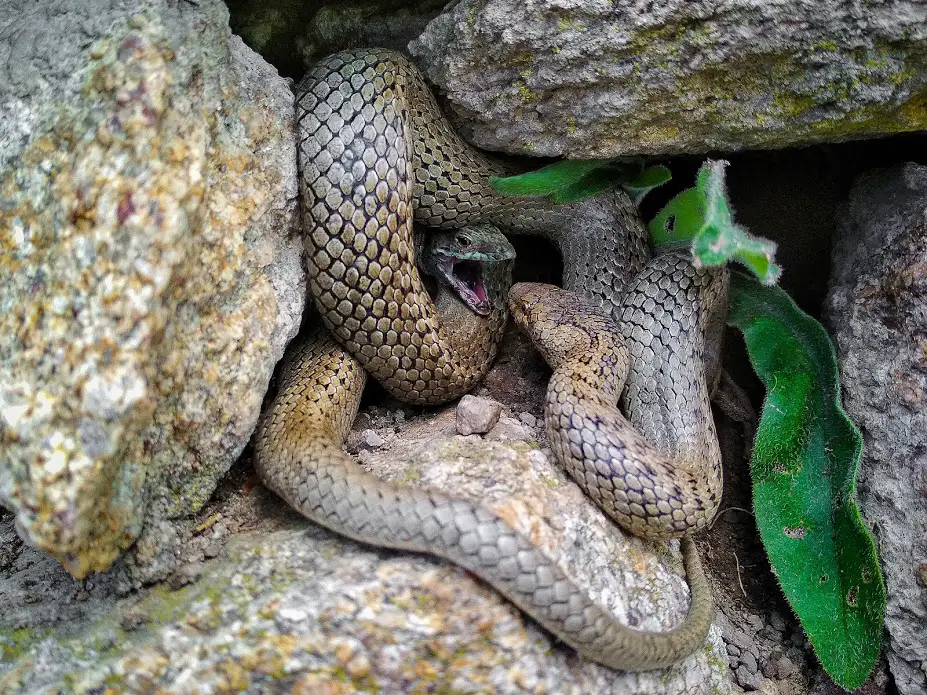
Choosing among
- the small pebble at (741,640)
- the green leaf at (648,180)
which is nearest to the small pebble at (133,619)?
the small pebble at (741,640)

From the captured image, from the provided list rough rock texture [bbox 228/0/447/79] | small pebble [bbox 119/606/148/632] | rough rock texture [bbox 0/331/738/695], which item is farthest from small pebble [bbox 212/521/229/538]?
rough rock texture [bbox 228/0/447/79]

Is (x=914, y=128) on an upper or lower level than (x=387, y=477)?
upper

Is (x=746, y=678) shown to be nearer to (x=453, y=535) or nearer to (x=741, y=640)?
(x=741, y=640)

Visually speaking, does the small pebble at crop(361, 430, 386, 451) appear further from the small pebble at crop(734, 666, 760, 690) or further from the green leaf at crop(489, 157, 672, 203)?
the small pebble at crop(734, 666, 760, 690)

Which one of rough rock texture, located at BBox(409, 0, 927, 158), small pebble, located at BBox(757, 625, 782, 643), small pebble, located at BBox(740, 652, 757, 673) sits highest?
rough rock texture, located at BBox(409, 0, 927, 158)

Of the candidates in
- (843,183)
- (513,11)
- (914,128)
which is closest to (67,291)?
(513,11)

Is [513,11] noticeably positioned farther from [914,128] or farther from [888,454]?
[888,454]

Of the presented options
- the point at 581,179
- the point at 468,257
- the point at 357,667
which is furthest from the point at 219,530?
the point at 581,179
